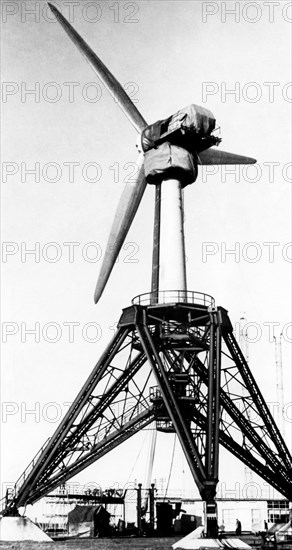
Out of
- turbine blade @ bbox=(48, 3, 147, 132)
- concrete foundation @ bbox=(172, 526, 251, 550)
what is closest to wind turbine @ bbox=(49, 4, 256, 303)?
turbine blade @ bbox=(48, 3, 147, 132)

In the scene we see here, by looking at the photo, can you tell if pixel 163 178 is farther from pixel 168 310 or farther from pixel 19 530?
pixel 19 530

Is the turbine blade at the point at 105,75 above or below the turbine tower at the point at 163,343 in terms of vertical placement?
above

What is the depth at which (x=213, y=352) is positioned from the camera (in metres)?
40.7

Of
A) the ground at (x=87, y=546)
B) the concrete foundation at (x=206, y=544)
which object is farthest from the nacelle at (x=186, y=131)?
the ground at (x=87, y=546)

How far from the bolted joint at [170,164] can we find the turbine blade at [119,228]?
1.64 m

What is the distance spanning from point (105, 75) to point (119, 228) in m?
9.73

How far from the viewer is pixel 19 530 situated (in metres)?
40.8

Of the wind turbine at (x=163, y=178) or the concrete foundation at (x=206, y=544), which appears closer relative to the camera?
the concrete foundation at (x=206, y=544)

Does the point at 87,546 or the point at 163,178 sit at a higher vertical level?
the point at 163,178

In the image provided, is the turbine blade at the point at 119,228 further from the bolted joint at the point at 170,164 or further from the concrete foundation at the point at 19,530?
the concrete foundation at the point at 19,530

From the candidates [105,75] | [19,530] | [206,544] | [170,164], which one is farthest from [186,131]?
[19,530]

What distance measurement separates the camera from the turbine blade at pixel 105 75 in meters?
45.6

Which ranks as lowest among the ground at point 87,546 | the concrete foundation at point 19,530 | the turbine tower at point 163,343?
the ground at point 87,546

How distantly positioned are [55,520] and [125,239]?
50017 millimetres
